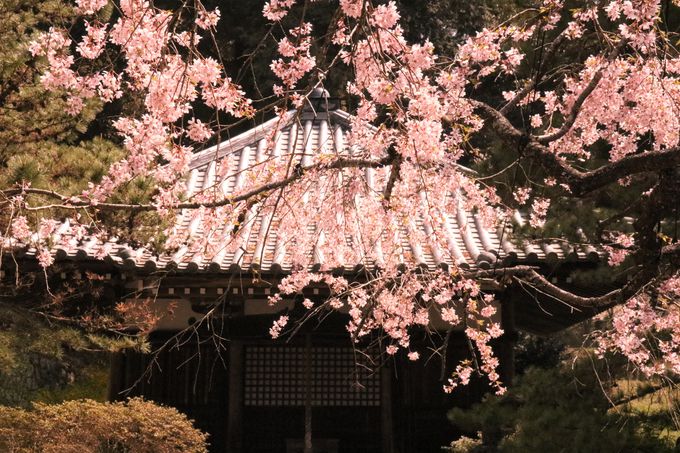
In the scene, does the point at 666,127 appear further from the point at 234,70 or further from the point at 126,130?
the point at 234,70

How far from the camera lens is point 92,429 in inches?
312

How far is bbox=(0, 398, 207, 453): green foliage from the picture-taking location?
779cm

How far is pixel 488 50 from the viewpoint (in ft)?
17.2

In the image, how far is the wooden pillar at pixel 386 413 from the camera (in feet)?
32.5

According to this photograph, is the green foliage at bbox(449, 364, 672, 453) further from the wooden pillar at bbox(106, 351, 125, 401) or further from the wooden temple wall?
the wooden pillar at bbox(106, 351, 125, 401)

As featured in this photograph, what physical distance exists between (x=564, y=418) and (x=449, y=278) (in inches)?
53.6

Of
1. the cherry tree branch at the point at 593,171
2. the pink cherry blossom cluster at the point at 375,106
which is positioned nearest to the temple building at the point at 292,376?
the pink cherry blossom cluster at the point at 375,106

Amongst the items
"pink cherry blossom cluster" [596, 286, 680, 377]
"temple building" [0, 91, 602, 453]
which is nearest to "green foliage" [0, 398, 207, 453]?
"temple building" [0, 91, 602, 453]

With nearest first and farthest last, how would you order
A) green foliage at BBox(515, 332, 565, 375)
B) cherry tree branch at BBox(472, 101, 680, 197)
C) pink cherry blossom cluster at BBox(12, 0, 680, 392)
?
cherry tree branch at BBox(472, 101, 680, 197)
pink cherry blossom cluster at BBox(12, 0, 680, 392)
green foliage at BBox(515, 332, 565, 375)

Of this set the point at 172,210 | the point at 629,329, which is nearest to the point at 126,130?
the point at 172,210

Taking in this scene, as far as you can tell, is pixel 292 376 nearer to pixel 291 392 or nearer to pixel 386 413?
pixel 291 392

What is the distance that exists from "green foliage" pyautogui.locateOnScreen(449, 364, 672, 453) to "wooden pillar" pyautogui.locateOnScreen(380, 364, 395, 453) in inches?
81.9

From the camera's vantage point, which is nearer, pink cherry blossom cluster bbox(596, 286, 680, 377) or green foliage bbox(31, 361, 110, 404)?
pink cherry blossom cluster bbox(596, 286, 680, 377)

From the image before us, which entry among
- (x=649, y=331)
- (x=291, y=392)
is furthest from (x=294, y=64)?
(x=291, y=392)
